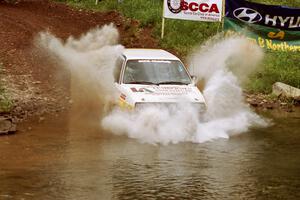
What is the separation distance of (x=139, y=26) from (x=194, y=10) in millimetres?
3387

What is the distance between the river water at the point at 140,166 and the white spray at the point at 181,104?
0.44 m

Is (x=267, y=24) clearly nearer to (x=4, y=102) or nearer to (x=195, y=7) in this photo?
(x=195, y=7)

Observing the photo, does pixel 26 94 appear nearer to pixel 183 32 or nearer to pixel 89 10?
pixel 183 32

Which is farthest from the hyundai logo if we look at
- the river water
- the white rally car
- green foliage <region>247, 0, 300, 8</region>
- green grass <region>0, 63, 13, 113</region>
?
green foliage <region>247, 0, 300, 8</region>

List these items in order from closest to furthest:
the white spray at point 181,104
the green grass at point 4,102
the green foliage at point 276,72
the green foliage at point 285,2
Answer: the white spray at point 181,104 → the green grass at point 4,102 → the green foliage at point 276,72 → the green foliage at point 285,2

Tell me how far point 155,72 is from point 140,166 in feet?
12.2

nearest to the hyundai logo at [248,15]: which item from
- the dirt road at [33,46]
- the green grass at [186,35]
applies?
the green grass at [186,35]

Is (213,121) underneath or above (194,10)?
underneath

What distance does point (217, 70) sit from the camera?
19812mm

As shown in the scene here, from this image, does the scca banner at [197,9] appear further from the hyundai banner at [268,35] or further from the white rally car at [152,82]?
the white rally car at [152,82]

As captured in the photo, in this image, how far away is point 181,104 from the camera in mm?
13305

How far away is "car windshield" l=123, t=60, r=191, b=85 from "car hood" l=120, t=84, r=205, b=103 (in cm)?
28

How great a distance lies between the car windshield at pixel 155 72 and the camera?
1421cm

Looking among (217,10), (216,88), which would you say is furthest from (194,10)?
(216,88)
